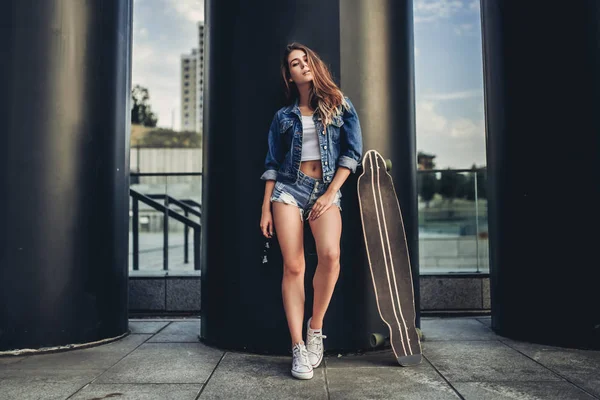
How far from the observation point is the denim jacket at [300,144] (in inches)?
136

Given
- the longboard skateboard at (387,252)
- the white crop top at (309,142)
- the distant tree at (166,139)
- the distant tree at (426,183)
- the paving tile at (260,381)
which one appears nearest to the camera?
the paving tile at (260,381)

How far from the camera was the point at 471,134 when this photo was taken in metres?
11.0

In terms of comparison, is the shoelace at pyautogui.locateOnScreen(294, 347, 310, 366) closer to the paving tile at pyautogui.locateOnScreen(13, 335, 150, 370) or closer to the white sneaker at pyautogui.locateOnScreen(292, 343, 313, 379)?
the white sneaker at pyautogui.locateOnScreen(292, 343, 313, 379)

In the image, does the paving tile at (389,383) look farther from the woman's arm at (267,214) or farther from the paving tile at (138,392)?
the woman's arm at (267,214)

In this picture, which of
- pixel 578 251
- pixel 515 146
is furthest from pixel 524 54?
pixel 578 251

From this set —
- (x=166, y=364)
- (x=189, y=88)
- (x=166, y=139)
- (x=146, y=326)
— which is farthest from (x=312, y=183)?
(x=189, y=88)

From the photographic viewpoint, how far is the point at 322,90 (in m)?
3.48

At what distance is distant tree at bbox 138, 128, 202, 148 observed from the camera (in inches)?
1640

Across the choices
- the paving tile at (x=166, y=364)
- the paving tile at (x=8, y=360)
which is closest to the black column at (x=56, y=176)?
the paving tile at (x=8, y=360)

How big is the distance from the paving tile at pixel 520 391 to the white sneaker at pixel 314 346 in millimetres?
840

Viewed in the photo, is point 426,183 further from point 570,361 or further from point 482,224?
point 570,361

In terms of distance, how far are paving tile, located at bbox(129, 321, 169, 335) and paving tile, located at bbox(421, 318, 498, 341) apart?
2255 millimetres

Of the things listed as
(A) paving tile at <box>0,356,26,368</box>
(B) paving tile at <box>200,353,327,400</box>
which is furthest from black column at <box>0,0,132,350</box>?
(B) paving tile at <box>200,353,327,400</box>

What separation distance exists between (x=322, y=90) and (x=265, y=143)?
0.61 m
